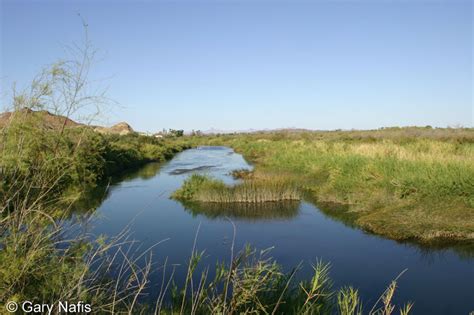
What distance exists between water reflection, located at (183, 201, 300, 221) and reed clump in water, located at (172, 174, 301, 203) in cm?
32

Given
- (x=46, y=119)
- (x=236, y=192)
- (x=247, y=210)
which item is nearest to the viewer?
(x=46, y=119)

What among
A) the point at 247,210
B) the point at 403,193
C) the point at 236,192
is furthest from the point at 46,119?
the point at 403,193

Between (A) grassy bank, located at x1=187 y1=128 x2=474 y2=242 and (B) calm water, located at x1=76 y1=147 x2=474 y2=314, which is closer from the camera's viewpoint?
(B) calm water, located at x1=76 y1=147 x2=474 y2=314

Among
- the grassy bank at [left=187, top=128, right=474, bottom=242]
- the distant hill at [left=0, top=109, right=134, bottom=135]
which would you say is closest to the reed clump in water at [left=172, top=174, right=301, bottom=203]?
the grassy bank at [left=187, top=128, right=474, bottom=242]

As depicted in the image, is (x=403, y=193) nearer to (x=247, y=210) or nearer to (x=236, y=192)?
(x=247, y=210)

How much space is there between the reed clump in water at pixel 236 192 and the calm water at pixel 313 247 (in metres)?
0.82

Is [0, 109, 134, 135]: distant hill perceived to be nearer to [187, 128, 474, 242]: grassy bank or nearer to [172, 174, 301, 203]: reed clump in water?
[187, 128, 474, 242]: grassy bank

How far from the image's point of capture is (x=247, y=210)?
49.1ft

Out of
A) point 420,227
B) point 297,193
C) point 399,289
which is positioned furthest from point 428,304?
point 297,193

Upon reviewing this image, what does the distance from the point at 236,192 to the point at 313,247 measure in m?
6.12

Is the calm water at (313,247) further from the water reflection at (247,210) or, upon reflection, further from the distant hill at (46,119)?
the distant hill at (46,119)

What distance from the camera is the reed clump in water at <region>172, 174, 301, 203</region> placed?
16.2m

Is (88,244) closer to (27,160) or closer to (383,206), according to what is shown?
(27,160)

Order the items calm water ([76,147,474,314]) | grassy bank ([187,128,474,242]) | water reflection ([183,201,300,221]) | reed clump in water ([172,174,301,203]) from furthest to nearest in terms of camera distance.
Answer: reed clump in water ([172,174,301,203]), water reflection ([183,201,300,221]), grassy bank ([187,128,474,242]), calm water ([76,147,474,314])
